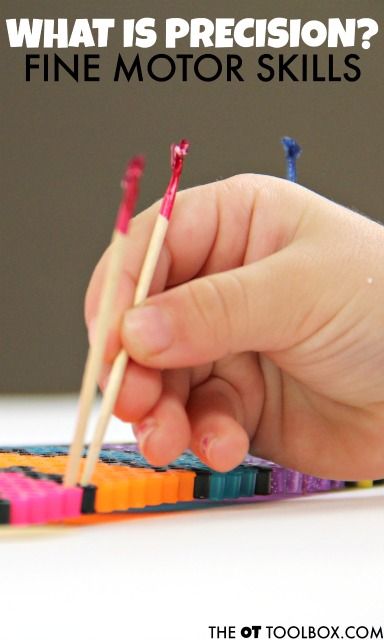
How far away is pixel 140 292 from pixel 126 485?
0.47ft

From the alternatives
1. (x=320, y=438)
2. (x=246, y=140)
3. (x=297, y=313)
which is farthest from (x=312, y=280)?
(x=246, y=140)

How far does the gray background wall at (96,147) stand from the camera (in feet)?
6.64

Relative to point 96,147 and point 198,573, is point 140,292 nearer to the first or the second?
point 198,573

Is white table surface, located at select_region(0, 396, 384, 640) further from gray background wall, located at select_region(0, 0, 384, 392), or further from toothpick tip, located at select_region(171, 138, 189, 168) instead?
gray background wall, located at select_region(0, 0, 384, 392)

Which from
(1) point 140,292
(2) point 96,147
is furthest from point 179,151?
(2) point 96,147

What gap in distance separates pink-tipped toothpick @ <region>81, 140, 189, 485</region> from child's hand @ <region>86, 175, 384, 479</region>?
1cm

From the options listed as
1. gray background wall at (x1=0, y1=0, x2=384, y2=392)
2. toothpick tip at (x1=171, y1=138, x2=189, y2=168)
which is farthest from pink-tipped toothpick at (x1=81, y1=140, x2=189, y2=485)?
gray background wall at (x1=0, y1=0, x2=384, y2=392)

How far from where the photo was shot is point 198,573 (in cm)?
54

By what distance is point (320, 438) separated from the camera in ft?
2.41

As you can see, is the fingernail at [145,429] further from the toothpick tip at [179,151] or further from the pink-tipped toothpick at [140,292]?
the toothpick tip at [179,151]

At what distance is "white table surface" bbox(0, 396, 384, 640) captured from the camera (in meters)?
0.46

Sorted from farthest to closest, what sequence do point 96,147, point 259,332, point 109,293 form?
point 96,147
point 259,332
point 109,293

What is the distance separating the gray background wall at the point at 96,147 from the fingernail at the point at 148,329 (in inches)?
58.1

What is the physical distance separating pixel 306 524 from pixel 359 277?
0.60 feet
